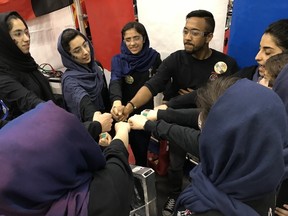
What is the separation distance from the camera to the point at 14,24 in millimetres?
1716

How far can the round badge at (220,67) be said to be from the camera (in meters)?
1.91

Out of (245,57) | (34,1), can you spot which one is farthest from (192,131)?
(34,1)

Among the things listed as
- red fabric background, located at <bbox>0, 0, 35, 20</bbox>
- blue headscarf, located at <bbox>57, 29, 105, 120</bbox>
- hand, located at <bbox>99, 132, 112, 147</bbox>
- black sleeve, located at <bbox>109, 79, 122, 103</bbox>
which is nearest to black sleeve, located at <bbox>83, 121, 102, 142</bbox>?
hand, located at <bbox>99, 132, 112, 147</bbox>

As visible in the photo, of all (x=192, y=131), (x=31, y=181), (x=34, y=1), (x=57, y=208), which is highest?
(x=34, y=1)

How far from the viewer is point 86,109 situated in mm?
1753

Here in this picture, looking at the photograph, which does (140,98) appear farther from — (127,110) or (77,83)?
(77,83)

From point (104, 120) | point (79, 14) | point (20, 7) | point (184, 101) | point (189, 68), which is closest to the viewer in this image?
point (104, 120)

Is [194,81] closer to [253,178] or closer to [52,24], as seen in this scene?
[253,178]

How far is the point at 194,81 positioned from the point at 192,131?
72 cm

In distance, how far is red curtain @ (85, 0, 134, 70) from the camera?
2.67m

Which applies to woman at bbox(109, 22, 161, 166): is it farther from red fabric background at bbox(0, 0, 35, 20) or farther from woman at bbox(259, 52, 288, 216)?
red fabric background at bbox(0, 0, 35, 20)

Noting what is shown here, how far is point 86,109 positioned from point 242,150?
124 cm

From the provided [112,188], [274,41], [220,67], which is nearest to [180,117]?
[220,67]

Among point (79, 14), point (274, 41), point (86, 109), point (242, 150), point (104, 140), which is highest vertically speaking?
point (79, 14)
